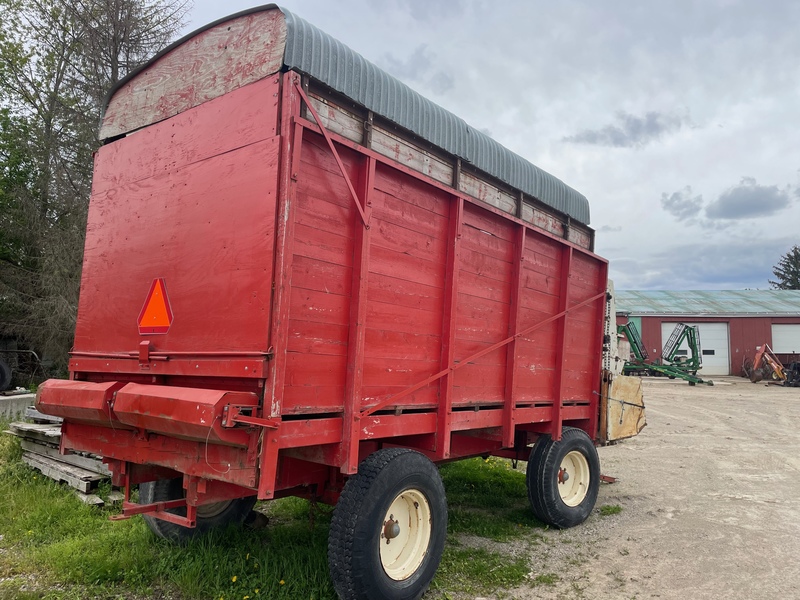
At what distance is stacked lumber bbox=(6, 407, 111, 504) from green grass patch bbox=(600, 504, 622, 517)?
514 centimetres

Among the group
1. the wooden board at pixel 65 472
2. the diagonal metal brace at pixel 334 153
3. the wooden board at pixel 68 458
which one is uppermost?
the diagonal metal brace at pixel 334 153

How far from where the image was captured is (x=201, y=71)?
373cm

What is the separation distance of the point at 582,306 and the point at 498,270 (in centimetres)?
175

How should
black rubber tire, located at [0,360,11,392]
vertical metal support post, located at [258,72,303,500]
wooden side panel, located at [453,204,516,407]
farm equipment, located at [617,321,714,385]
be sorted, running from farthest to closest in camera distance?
farm equipment, located at [617,321,714,385], black rubber tire, located at [0,360,11,392], wooden side panel, located at [453,204,516,407], vertical metal support post, located at [258,72,303,500]

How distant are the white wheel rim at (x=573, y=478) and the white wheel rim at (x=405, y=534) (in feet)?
7.92

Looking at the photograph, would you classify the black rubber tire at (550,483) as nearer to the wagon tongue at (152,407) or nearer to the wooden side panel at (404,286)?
the wooden side panel at (404,286)

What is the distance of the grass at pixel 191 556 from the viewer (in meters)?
3.80

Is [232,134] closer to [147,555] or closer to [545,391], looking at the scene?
[147,555]

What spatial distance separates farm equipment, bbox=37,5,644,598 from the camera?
3.15 meters

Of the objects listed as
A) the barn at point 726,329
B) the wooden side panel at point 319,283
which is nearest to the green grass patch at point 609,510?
the wooden side panel at point 319,283

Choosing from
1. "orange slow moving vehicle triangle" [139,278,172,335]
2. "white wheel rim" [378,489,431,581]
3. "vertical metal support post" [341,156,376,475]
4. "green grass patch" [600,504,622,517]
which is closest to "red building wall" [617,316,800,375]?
"green grass patch" [600,504,622,517]

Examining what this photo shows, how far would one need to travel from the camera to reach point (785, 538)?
17.5 feet

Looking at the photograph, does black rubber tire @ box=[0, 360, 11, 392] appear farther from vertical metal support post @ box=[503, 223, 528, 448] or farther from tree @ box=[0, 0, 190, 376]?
vertical metal support post @ box=[503, 223, 528, 448]

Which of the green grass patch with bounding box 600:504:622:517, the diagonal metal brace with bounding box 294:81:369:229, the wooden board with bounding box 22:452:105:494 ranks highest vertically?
the diagonal metal brace with bounding box 294:81:369:229
